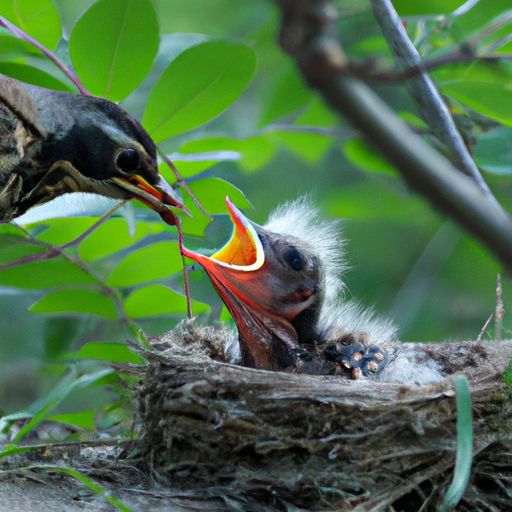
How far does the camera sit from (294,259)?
2.22m

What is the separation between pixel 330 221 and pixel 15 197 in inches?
41.9

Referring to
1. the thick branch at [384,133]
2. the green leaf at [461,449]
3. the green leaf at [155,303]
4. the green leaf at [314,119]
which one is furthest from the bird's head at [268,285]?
the thick branch at [384,133]

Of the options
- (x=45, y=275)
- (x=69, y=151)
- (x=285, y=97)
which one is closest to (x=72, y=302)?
(x=45, y=275)

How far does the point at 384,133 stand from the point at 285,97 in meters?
1.52

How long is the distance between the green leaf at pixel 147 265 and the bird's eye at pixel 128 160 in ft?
0.96

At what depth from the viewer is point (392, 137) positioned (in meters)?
0.43

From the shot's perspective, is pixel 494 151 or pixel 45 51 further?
pixel 494 151

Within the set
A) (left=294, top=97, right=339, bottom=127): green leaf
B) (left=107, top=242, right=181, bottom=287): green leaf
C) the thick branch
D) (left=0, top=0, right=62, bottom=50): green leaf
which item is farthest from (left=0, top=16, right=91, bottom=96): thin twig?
the thick branch

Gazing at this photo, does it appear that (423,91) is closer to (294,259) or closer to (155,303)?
(294,259)

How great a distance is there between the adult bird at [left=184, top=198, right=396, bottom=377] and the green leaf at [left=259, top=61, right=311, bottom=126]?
252 mm

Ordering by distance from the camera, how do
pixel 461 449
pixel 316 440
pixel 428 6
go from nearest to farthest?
pixel 461 449 → pixel 316 440 → pixel 428 6

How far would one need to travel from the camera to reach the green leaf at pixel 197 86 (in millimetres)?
1793

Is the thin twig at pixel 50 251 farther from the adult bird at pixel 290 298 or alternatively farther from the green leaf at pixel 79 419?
the green leaf at pixel 79 419

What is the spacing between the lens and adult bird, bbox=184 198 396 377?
2041 mm
